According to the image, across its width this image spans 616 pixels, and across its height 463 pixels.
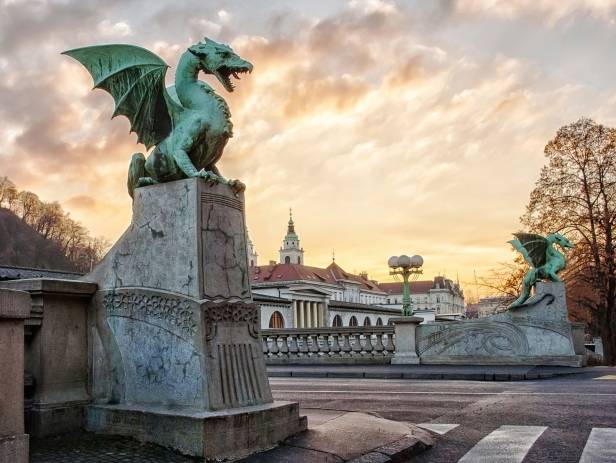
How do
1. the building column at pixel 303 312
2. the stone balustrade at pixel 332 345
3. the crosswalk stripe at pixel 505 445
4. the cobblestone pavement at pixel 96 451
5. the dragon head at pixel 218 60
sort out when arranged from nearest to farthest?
the cobblestone pavement at pixel 96 451, the crosswalk stripe at pixel 505 445, the dragon head at pixel 218 60, the stone balustrade at pixel 332 345, the building column at pixel 303 312

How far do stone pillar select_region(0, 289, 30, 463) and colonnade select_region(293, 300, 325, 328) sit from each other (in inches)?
3056

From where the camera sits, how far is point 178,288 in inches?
209

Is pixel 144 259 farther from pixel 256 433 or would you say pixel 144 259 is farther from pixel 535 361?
pixel 535 361

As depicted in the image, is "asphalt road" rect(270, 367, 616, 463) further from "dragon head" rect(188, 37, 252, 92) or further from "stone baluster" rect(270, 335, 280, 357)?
"stone baluster" rect(270, 335, 280, 357)

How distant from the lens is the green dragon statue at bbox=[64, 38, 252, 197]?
5.90 meters

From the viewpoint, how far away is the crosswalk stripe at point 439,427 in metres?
6.43

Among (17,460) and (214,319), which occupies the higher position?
(214,319)

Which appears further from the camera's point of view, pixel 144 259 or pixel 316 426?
pixel 316 426

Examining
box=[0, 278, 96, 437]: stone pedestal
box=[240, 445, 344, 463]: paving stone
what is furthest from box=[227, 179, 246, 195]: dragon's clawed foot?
box=[240, 445, 344, 463]: paving stone

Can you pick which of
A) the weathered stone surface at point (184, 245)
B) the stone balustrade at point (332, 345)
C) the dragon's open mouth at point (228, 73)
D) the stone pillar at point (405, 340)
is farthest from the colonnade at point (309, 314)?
the weathered stone surface at point (184, 245)

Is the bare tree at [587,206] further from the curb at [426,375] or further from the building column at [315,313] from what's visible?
the building column at [315,313]

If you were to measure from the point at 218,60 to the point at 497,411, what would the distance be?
546cm

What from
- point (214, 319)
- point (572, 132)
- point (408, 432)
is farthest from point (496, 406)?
point (572, 132)

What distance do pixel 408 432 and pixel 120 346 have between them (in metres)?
2.71
